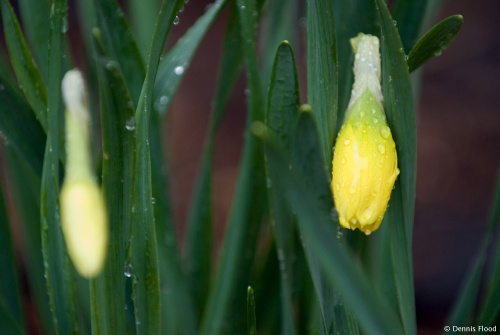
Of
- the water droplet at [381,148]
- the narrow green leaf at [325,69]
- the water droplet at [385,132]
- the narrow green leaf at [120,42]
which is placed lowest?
the water droplet at [381,148]

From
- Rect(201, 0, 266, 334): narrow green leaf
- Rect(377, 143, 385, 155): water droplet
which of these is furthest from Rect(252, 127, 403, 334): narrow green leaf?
Rect(201, 0, 266, 334): narrow green leaf

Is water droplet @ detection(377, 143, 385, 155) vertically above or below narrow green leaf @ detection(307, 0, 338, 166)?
below

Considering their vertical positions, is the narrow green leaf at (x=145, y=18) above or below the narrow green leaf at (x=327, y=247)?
above

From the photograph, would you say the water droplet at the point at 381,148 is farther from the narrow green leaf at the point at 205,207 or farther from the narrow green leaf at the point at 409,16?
the narrow green leaf at the point at 205,207

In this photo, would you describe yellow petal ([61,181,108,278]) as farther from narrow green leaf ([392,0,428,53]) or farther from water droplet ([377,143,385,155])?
narrow green leaf ([392,0,428,53])

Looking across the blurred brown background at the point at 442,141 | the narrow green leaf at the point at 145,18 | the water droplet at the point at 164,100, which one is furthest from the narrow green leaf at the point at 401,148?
the blurred brown background at the point at 442,141
